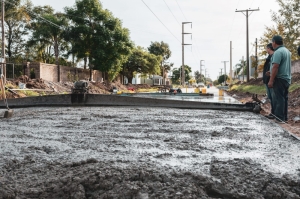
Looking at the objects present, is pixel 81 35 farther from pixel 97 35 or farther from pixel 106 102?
pixel 106 102

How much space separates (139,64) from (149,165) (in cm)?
4668

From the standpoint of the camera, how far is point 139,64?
160 ft

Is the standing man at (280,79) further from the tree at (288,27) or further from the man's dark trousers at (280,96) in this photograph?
the tree at (288,27)

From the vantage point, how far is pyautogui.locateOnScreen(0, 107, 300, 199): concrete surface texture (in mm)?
1908

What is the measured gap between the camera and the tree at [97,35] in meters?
32.8

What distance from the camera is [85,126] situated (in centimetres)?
475

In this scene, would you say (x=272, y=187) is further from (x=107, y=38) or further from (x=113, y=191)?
(x=107, y=38)

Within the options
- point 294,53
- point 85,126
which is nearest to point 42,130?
point 85,126

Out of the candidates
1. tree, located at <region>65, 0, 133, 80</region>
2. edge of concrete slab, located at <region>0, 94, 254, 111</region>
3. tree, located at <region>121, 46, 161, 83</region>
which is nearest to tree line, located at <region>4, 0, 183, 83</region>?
tree, located at <region>65, 0, 133, 80</region>

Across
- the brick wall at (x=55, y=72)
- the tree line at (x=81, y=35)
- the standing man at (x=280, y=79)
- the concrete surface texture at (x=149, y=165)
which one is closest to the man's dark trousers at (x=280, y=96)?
the standing man at (x=280, y=79)

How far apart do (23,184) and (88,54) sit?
3310 cm

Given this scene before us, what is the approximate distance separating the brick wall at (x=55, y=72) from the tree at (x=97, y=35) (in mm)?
1844

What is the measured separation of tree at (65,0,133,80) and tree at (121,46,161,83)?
45.4 ft

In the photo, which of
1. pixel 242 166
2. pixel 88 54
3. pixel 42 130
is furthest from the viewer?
pixel 88 54
